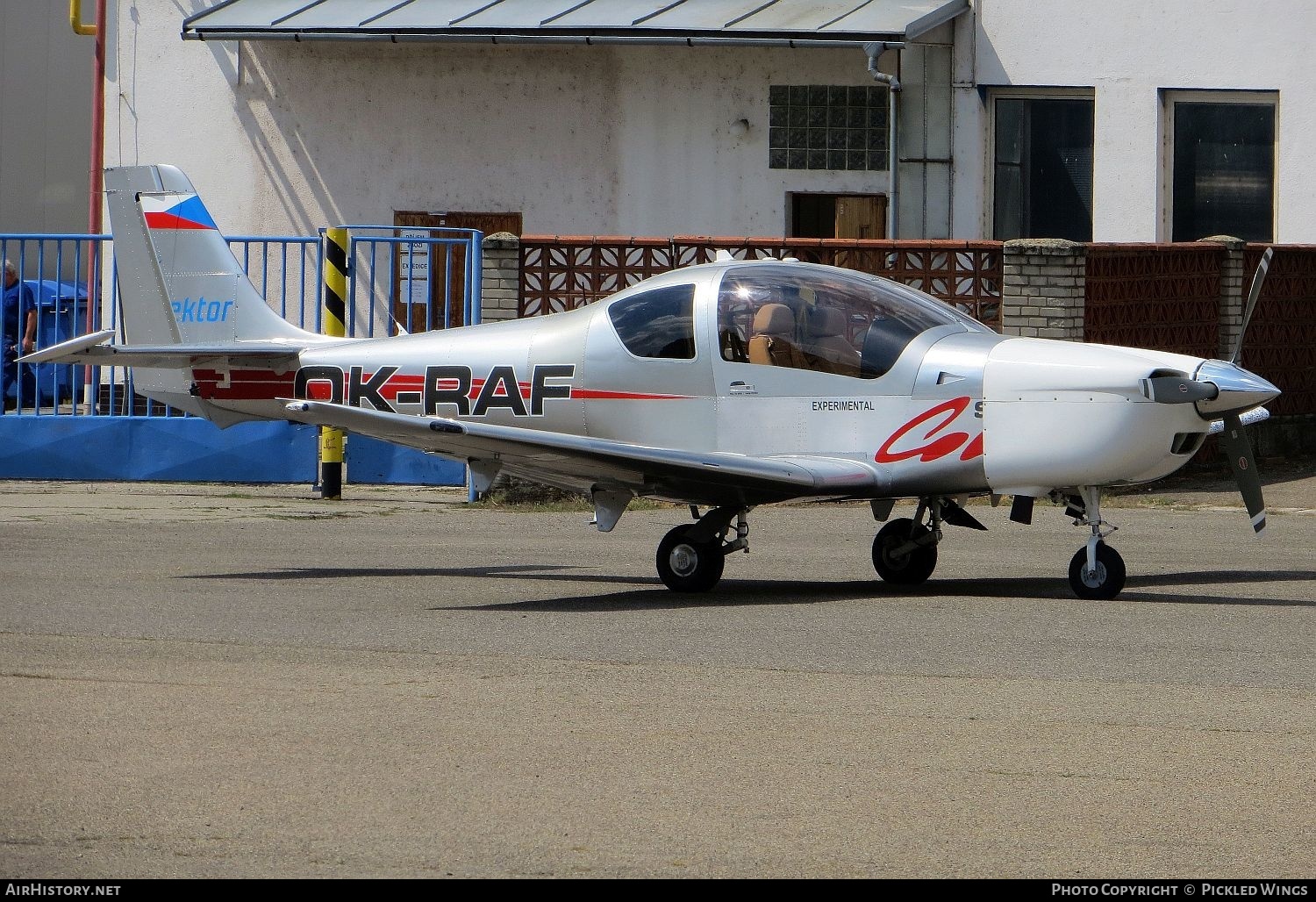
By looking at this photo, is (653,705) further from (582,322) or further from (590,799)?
(582,322)

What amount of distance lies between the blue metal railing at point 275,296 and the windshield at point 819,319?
3.62 metres

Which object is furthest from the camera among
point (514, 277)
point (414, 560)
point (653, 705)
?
point (514, 277)

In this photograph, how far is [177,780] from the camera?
19.5ft

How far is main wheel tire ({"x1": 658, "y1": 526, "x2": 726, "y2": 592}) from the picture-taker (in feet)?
34.9

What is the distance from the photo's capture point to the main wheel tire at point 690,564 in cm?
1064

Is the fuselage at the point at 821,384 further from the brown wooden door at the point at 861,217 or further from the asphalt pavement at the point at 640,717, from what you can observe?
the brown wooden door at the point at 861,217

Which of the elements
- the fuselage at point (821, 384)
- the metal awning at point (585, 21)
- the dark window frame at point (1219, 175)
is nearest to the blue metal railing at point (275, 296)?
the metal awning at point (585, 21)

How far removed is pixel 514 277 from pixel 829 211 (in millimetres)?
6430

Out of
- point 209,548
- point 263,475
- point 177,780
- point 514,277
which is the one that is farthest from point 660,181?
point 177,780

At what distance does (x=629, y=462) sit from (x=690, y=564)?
93 centimetres

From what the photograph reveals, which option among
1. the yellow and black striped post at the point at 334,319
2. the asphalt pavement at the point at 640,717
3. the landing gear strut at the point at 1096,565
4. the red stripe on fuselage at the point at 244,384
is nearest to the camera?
the asphalt pavement at the point at 640,717

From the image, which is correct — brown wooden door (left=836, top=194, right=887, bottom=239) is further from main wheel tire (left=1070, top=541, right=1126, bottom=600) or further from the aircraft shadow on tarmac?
main wheel tire (left=1070, top=541, right=1126, bottom=600)

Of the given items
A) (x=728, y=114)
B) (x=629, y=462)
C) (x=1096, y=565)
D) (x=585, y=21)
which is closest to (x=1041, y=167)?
(x=728, y=114)

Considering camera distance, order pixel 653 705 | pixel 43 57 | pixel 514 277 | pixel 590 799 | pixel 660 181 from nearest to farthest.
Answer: pixel 590 799
pixel 653 705
pixel 514 277
pixel 660 181
pixel 43 57
